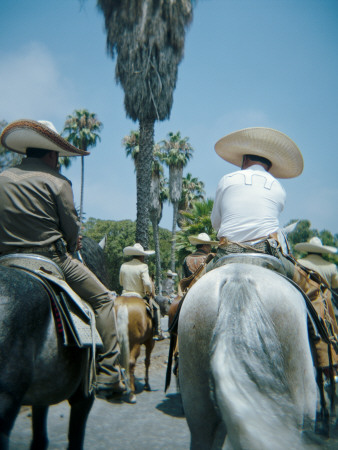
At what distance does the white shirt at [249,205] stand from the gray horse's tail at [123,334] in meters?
4.23

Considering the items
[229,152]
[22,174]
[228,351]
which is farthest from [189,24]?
[228,351]

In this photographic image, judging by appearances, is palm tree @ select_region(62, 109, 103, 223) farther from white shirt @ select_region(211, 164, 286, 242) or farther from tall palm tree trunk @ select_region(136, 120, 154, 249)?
white shirt @ select_region(211, 164, 286, 242)

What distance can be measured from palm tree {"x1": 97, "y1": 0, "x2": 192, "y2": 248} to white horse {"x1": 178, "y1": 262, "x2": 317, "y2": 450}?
1422 cm

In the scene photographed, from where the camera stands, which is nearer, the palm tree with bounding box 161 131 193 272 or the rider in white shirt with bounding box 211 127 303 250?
the rider in white shirt with bounding box 211 127 303 250

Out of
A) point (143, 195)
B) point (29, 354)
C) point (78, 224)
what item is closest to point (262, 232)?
point (78, 224)

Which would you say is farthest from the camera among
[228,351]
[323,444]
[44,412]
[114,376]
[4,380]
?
[44,412]

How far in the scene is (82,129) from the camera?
108 feet

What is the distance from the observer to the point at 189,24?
17.5 meters

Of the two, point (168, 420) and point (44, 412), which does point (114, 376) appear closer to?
point (44, 412)

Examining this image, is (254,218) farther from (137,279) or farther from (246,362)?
(137,279)

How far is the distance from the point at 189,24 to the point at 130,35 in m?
Answer: 2.61

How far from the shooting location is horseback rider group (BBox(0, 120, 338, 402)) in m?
3.16

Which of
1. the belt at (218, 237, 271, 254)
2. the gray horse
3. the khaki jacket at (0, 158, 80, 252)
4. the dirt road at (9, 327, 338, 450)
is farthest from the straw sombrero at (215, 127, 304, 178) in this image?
the dirt road at (9, 327, 338, 450)

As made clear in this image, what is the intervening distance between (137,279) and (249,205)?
19.1 ft
